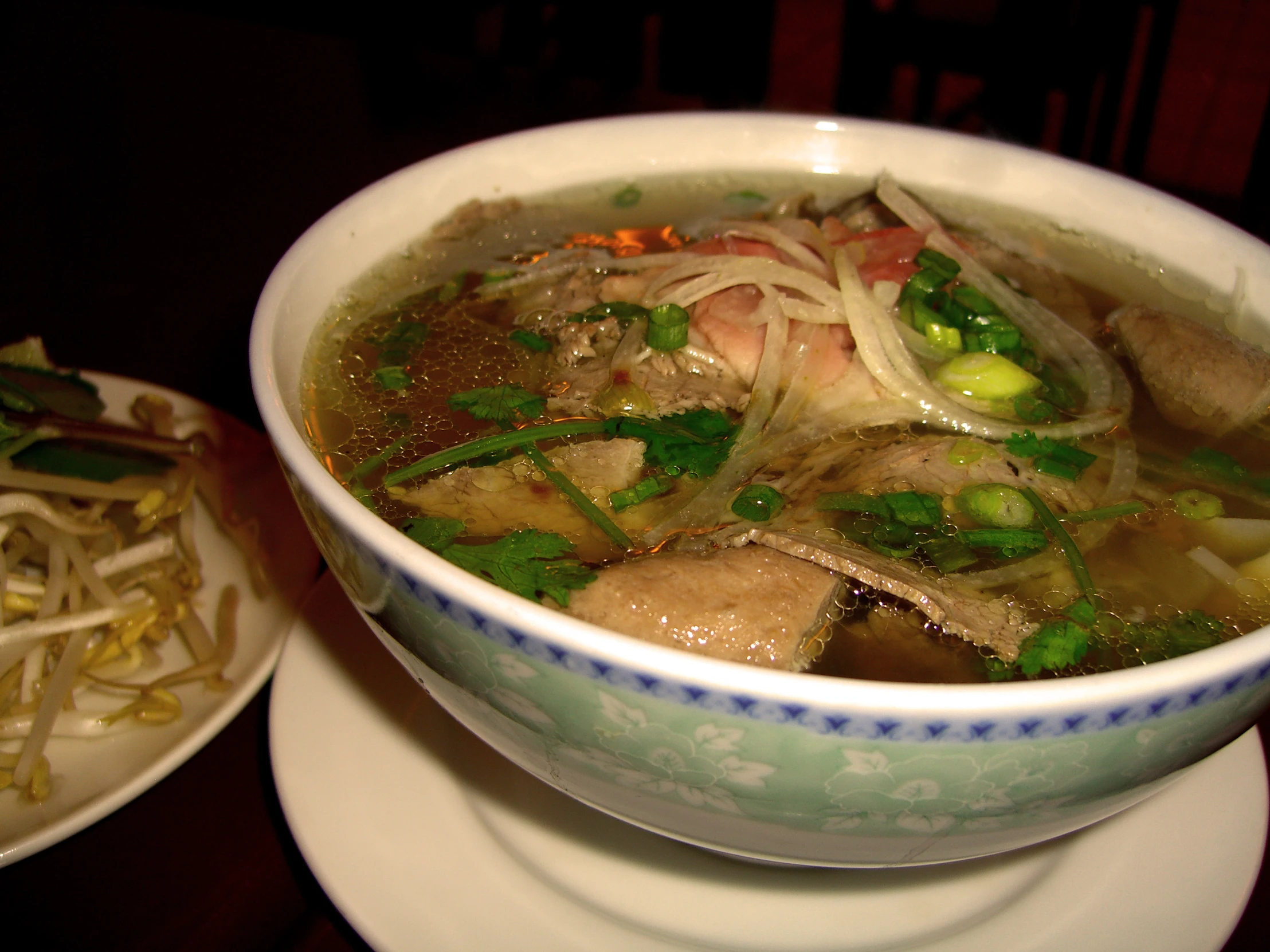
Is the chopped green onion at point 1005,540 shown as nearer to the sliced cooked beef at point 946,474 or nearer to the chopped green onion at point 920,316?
the sliced cooked beef at point 946,474

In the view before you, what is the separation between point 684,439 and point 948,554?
0.31 m

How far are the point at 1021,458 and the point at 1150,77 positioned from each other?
8.38 ft

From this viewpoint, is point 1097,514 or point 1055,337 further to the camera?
point 1055,337

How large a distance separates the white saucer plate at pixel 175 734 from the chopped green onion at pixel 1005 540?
902 mm

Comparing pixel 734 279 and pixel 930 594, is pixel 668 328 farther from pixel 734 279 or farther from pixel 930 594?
pixel 930 594

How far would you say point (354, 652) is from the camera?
1.22 meters

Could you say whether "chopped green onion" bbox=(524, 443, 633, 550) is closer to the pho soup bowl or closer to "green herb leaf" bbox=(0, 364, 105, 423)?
the pho soup bowl

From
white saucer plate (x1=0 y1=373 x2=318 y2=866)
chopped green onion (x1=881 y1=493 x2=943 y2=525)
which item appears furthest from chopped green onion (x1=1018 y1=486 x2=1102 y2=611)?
white saucer plate (x1=0 y1=373 x2=318 y2=866)

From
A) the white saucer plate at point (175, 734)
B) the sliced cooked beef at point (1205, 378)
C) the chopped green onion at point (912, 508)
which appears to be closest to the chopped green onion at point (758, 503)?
the chopped green onion at point (912, 508)

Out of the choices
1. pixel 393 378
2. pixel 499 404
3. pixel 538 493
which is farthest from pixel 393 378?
pixel 538 493

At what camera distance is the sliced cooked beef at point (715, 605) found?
800 mm

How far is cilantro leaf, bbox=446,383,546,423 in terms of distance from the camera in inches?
45.0

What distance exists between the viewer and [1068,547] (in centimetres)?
99

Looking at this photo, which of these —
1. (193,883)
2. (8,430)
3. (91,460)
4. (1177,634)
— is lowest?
(193,883)
